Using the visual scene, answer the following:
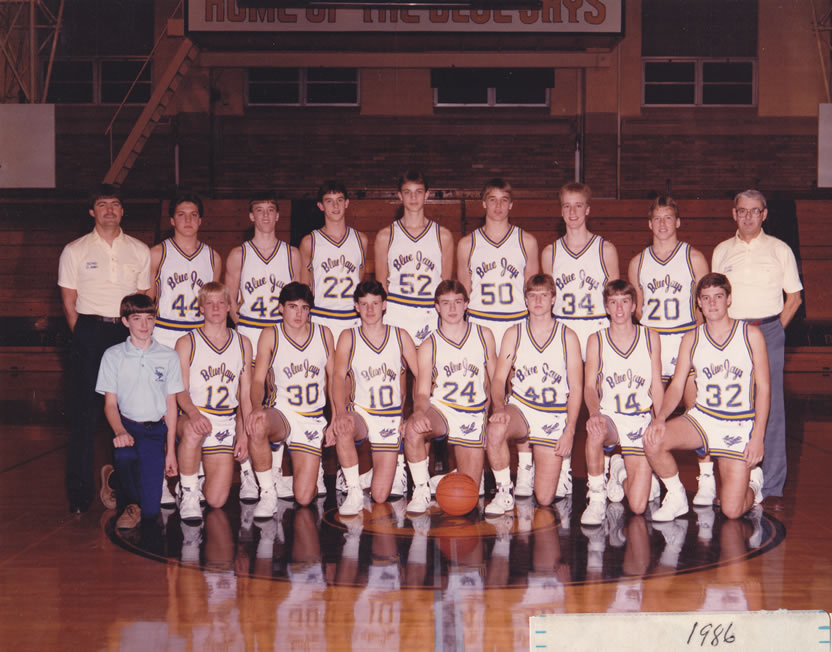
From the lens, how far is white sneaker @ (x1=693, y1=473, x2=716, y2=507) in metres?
5.16

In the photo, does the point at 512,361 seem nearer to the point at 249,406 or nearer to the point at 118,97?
the point at 249,406

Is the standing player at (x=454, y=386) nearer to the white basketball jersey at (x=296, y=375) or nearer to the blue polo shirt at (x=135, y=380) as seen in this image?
the white basketball jersey at (x=296, y=375)

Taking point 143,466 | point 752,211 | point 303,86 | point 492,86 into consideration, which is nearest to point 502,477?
point 143,466

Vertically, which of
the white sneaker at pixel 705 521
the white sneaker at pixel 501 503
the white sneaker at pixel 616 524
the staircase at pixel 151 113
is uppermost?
the staircase at pixel 151 113

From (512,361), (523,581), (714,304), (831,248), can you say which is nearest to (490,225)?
(512,361)

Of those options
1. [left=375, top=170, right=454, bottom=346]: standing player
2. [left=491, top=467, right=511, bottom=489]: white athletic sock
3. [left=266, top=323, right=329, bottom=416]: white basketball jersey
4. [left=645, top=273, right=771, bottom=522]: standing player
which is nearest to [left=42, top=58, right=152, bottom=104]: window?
[left=375, top=170, right=454, bottom=346]: standing player

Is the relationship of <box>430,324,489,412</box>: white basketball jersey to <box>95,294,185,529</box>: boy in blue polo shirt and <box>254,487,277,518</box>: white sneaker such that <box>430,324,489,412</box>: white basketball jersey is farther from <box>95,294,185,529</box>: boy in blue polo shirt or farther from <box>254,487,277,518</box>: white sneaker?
<box>95,294,185,529</box>: boy in blue polo shirt

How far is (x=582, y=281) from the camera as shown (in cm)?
566

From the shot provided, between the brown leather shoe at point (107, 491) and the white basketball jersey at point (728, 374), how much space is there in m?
3.36

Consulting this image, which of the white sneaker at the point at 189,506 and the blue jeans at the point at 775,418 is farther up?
the blue jeans at the point at 775,418

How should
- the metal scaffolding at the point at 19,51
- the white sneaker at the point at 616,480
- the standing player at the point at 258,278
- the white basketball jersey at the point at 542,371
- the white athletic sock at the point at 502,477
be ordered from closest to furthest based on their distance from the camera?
the white athletic sock at the point at 502,477 → the white basketball jersey at the point at 542,371 → the white sneaker at the point at 616,480 → the standing player at the point at 258,278 → the metal scaffolding at the point at 19,51

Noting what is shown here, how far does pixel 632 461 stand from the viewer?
16.5 feet

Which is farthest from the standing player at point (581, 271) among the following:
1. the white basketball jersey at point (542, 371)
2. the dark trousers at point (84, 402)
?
the dark trousers at point (84, 402)

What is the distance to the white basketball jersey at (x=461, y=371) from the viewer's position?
17.3 feet
